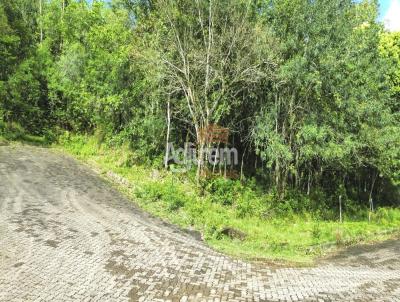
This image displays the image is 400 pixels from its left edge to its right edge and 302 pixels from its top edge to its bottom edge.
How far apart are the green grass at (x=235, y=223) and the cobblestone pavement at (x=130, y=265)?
906mm

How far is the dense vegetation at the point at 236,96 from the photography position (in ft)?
64.8

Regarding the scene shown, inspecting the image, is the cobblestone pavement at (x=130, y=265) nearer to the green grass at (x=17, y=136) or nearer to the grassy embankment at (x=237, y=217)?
the grassy embankment at (x=237, y=217)

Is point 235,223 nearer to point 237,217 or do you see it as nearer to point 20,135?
point 237,217

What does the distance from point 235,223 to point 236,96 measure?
934 centimetres

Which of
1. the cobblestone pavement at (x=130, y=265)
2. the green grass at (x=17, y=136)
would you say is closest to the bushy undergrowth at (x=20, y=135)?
the green grass at (x=17, y=136)

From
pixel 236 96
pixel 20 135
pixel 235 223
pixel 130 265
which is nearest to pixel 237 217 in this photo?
pixel 235 223

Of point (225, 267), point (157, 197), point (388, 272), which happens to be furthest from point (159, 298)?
point (157, 197)

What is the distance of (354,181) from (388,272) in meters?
20.4

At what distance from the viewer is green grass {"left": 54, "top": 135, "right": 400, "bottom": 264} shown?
14570 mm

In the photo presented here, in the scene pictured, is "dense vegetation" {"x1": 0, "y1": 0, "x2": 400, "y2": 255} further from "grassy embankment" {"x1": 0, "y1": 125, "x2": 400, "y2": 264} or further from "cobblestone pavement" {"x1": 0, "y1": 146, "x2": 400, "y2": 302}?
"cobblestone pavement" {"x1": 0, "y1": 146, "x2": 400, "y2": 302}

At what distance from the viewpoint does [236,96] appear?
23.4 metres

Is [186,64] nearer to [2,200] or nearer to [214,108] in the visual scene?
[214,108]

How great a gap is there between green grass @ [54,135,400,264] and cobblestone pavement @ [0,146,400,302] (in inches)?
35.7

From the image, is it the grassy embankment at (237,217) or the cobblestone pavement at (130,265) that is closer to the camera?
the cobblestone pavement at (130,265)
